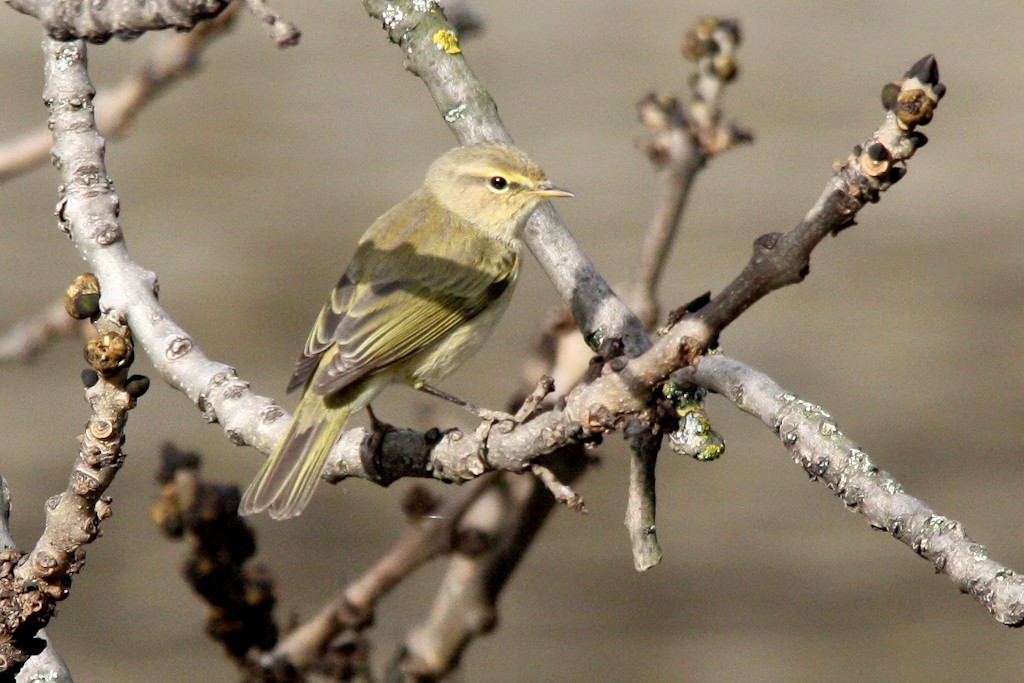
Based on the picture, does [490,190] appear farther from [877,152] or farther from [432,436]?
[877,152]

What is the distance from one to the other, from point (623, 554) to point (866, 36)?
22.4 ft

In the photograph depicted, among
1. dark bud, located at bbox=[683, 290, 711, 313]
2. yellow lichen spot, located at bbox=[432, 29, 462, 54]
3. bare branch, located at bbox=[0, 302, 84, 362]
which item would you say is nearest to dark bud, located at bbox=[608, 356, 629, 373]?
dark bud, located at bbox=[683, 290, 711, 313]

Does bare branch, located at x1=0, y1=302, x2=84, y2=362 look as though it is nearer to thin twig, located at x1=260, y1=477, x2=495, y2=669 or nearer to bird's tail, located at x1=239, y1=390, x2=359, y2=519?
bird's tail, located at x1=239, y1=390, x2=359, y2=519

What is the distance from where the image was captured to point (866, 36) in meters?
12.8

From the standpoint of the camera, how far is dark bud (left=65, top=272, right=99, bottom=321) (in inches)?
90.7

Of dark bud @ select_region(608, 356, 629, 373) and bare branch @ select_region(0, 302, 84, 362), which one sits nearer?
dark bud @ select_region(608, 356, 629, 373)

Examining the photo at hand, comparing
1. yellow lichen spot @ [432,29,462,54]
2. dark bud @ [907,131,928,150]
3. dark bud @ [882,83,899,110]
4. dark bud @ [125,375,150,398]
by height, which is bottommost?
dark bud @ [125,375,150,398]

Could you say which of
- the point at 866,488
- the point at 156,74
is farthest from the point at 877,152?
the point at 156,74

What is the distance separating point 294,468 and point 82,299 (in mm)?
1313

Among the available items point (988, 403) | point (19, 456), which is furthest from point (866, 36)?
point (19, 456)

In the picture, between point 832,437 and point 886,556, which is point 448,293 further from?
point 886,556

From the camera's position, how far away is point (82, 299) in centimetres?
230

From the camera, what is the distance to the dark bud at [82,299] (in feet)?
7.55

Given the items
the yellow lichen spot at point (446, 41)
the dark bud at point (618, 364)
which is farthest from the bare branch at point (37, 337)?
the dark bud at point (618, 364)
